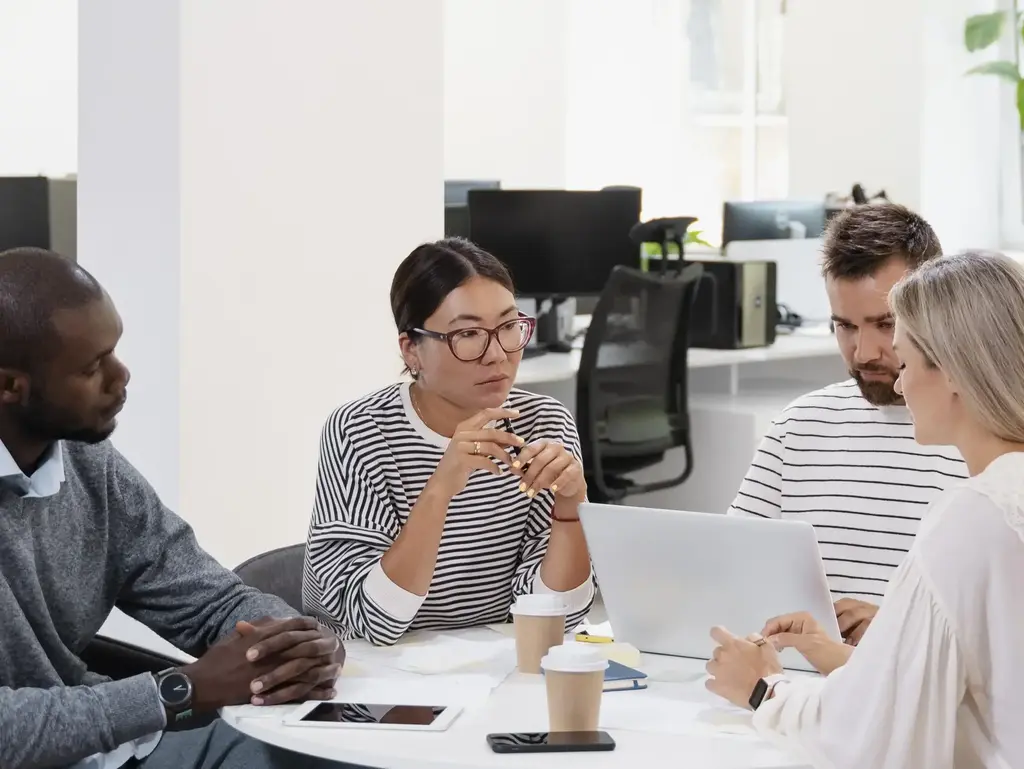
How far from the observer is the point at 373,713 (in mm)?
1700

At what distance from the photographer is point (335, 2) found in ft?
10.6

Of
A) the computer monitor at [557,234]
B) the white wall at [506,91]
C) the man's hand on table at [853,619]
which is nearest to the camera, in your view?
the man's hand on table at [853,619]

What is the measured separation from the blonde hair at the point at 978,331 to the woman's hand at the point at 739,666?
0.39 metres

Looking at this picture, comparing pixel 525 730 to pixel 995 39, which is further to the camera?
pixel 995 39

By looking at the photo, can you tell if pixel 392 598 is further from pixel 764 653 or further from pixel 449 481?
pixel 764 653

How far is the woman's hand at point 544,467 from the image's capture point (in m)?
2.03

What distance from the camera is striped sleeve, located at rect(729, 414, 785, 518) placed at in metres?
2.31

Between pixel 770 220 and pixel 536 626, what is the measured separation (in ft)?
14.8

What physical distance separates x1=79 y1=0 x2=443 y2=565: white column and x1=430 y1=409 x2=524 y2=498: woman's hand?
1231mm

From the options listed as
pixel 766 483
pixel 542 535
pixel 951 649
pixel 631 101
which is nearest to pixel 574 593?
pixel 542 535

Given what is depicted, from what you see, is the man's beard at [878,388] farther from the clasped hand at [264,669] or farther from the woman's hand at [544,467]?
the clasped hand at [264,669]

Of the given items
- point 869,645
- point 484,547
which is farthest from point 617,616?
point 869,645

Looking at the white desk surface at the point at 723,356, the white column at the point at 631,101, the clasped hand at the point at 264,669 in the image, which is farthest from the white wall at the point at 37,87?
the clasped hand at the point at 264,669

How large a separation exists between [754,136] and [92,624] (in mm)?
6488
